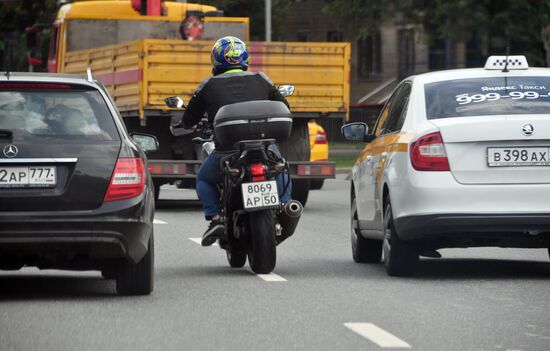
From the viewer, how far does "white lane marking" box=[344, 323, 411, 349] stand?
8.30 metres

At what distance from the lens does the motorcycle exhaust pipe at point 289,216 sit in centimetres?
1209

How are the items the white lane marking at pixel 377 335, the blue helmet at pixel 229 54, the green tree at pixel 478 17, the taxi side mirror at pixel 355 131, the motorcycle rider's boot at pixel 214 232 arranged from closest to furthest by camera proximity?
1. the white lane marking at pixel 377 335
2. the motorcycle rider's boot at pixel 214 232
3. the blue helmet at pixel 229 54
4. the taxi side mirror at pixel 355 131
5. the green tree at pixel 478 17

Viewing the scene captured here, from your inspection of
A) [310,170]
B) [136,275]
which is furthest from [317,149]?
[136,275]

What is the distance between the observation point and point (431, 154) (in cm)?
1150

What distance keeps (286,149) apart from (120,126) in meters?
11.7

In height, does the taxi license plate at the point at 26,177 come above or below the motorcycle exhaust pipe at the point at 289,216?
above

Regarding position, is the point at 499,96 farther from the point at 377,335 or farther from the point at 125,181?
the point at 377,335

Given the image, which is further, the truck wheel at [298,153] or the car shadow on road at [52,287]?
the truck wheel at [298,153]

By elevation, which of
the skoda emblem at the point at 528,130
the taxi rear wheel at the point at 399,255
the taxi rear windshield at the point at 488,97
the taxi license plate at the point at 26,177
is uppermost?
the taxi rear windshield at the point at 488,97

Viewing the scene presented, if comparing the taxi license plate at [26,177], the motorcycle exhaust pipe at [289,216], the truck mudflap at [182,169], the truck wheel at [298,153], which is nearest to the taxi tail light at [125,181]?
the taxi license plate at [26,177]

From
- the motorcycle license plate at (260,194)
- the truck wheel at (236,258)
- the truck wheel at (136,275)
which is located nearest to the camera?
the truck wheel at (136,275)

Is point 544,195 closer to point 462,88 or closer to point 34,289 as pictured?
point 462,88

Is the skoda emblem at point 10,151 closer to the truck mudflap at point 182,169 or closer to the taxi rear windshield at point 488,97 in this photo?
the taxi rear windshield at point 488,97

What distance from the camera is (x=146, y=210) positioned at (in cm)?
1028
